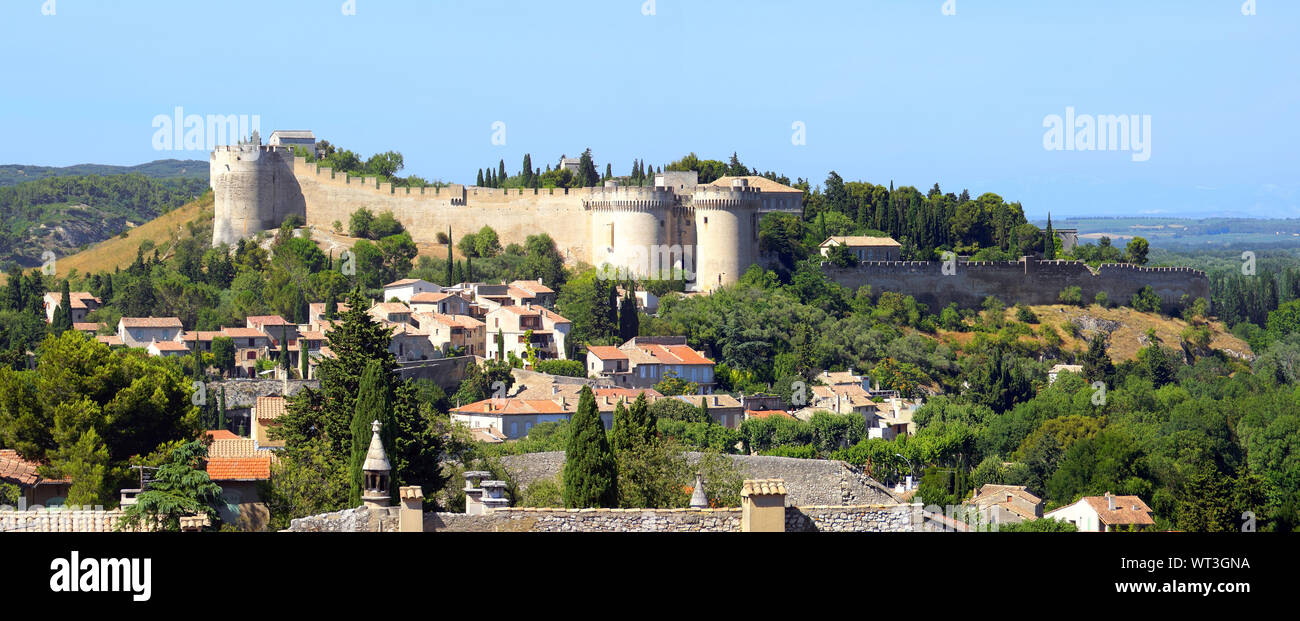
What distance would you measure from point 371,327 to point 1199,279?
202ft

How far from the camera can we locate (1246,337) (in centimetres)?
7856

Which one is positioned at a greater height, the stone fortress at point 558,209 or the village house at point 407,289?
the stone fortress at point 558,209

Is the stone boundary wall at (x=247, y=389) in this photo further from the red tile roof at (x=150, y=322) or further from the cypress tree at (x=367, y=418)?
the cypress tree at (x=367, y=418)

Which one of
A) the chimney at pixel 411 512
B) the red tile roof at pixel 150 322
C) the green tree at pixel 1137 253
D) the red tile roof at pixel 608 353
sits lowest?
the red tile roof at pixel 608 353

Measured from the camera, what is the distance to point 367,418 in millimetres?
20828

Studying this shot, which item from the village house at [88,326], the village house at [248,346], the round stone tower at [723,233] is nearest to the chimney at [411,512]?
the village house at [248,346]

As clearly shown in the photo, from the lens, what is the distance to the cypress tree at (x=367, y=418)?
64.4 feet

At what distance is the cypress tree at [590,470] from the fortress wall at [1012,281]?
49.1m

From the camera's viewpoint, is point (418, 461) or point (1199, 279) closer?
point (418, 461)

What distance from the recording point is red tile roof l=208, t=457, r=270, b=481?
22.0 metres

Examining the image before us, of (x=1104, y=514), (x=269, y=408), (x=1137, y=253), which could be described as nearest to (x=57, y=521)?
(x=269, y=408)

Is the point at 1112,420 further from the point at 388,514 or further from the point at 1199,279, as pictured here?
the point at 388,514

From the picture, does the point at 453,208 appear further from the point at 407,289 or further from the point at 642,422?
the point at 642,422
